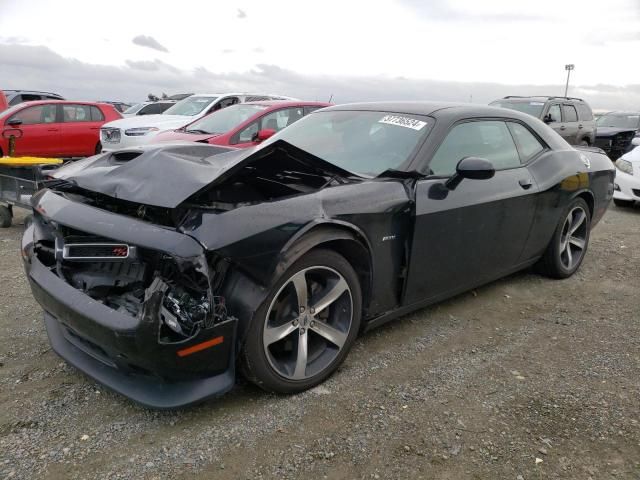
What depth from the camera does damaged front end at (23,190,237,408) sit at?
226 cm

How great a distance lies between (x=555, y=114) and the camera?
11914 millimetres

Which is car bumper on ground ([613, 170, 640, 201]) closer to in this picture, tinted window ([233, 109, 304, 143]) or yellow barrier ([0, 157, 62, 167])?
tinted window ([233, 109, 304, 143])

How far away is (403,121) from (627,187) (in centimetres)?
631

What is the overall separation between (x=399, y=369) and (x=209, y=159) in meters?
1.71

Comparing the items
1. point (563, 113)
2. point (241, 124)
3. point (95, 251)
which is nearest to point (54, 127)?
point (241, 124)

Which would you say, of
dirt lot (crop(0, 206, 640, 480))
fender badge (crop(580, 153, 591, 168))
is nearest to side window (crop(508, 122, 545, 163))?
fender badge (crop(580, 153, 591, 168))

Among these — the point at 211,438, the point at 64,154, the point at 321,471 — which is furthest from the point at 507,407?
the point at 64,154

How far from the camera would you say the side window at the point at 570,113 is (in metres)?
12.2

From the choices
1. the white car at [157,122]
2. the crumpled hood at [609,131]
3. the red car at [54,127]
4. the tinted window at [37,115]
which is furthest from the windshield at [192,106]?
the crumpled hood at [609,131]

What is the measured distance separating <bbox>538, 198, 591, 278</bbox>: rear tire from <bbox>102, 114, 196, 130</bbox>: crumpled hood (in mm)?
7232

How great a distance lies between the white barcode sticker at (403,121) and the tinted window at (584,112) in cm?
1082

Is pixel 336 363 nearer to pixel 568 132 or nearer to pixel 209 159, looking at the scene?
pixel 209 159

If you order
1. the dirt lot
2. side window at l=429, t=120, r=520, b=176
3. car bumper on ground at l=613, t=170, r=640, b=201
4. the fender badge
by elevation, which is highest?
side window at l=429, t=120, r=520, b=176

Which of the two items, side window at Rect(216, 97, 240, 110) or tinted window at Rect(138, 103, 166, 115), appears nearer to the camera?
side window at Rect(216, 97, 240, 110)
